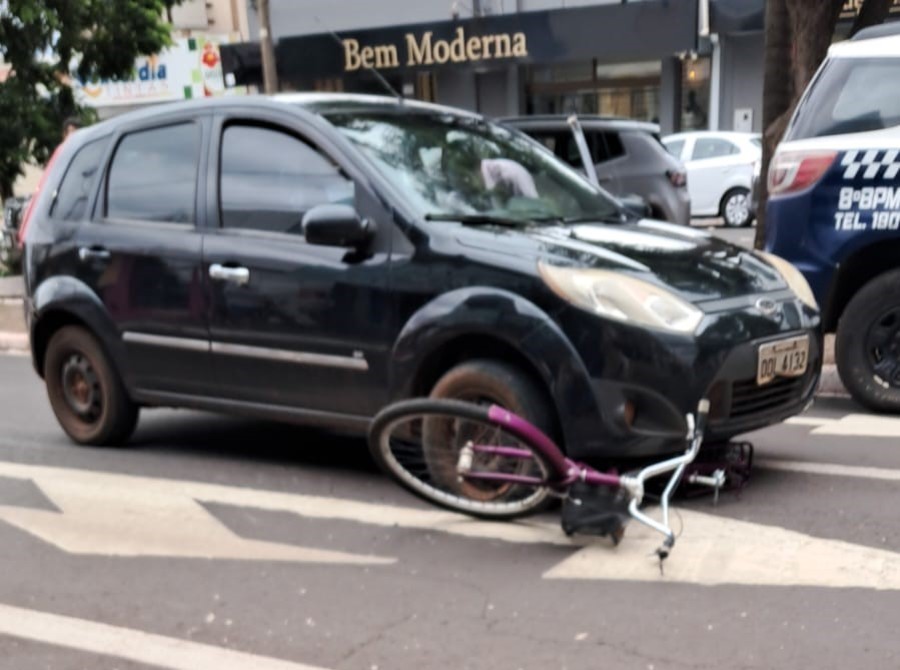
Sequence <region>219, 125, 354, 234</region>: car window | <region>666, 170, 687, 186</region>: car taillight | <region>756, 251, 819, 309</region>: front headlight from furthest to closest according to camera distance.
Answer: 1. <region>666, 170, 687, 186</region>: car taillight
2. <region>219, 125, 354, 234</region>: car window
3. <region>756, 251, 819, 309</region>: front headlight

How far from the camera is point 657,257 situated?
4945 millimetres

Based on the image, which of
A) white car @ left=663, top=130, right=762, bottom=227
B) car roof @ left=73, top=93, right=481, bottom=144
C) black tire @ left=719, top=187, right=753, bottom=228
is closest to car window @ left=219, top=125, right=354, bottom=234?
car roof @ left=73, top=93, right=481, bottom=144

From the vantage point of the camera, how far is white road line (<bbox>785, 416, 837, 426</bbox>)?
640cm

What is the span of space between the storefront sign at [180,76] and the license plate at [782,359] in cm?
2567

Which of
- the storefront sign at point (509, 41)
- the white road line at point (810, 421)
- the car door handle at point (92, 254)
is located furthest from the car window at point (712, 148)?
the car door handle at point (92, 254)

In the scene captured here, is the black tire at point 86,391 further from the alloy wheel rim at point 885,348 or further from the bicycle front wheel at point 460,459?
the alloy wheel rim at point 885,348

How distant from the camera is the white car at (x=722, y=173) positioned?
1845cm

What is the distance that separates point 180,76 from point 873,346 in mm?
26001

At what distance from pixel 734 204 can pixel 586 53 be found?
22.5 feet

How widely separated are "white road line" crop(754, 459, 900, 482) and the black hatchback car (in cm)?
54

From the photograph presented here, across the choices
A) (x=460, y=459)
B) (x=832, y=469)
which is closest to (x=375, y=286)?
(x=460, y=459)

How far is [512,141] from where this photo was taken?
608cm

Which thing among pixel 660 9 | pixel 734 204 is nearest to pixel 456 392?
pixel 734 204

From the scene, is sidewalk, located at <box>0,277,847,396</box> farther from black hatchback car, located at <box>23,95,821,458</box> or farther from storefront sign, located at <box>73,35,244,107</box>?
storefront sign, located at <box>73,35,244,107</box>
